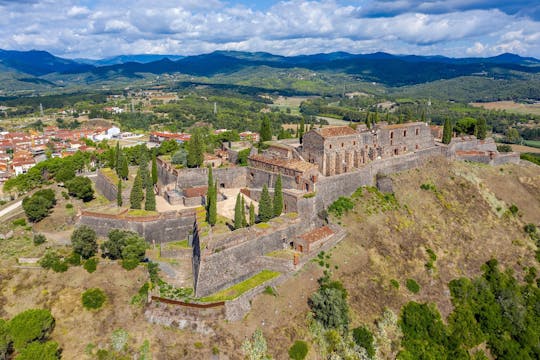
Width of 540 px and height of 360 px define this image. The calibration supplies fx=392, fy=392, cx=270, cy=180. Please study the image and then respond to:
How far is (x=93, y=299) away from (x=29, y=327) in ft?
17.1

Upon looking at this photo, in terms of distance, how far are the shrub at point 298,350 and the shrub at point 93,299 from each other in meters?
16.1

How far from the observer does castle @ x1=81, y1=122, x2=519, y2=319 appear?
35312mm

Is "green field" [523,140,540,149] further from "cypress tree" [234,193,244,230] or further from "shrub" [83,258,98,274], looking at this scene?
"shrub" [83,258,98,274]

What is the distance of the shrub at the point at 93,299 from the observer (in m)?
32.1

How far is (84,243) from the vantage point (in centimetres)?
3759

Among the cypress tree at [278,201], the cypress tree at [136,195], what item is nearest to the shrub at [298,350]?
the cypress tree at [278,201]

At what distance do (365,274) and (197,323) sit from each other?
17.5 m

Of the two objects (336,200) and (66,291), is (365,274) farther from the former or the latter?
(66,291)

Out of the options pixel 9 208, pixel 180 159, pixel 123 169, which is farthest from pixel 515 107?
pixel 9 208

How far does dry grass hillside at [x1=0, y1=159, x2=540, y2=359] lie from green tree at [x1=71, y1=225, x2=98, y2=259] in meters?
1.97

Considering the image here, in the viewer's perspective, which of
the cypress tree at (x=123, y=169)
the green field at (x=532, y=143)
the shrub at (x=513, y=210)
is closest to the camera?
the cypress tree at (x=123, y=169)

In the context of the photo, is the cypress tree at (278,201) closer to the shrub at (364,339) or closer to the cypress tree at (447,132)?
the shrub at (364,339)

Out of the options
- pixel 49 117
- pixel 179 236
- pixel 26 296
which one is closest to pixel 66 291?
pixel 26 296

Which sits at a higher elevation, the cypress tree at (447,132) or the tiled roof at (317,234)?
the cypress tree at (447,132)
